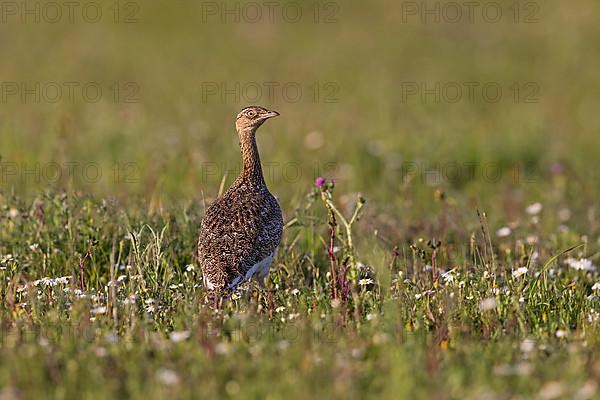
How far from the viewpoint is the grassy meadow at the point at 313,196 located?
4500 millimetres

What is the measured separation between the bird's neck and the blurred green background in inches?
40.3

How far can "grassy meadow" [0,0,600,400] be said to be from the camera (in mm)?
4500

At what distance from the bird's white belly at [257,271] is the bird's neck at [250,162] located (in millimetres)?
788

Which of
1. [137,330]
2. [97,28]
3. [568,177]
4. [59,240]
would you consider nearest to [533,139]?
[568,177]

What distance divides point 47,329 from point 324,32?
14959 mm

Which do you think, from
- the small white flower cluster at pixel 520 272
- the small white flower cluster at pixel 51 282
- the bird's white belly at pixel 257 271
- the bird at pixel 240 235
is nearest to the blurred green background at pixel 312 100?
the bird at pixel 240 235

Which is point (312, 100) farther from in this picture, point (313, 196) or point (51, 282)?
point (51, 282)

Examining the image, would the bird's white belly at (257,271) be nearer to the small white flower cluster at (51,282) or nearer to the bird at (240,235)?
the bird at (240,235)

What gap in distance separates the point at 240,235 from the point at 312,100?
9.03 m

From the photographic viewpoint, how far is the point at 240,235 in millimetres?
6297

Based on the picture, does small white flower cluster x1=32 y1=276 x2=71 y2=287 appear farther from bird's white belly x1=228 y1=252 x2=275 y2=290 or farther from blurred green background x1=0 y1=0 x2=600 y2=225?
blurred green background x1=0 y1=0 x2=600 y2=225

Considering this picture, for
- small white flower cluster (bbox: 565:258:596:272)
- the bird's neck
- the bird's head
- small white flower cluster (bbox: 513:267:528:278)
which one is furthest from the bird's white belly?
small white flower cluster (bbox: 565:258:596:272)

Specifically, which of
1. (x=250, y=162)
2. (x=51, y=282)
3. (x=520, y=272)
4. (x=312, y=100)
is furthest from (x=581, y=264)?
(x=312, y=100)

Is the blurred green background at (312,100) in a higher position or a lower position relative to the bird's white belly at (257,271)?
higher
